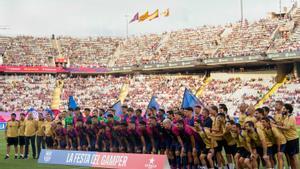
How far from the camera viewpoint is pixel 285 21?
49.3 metres

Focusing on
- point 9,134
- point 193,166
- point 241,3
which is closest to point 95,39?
point 241,3

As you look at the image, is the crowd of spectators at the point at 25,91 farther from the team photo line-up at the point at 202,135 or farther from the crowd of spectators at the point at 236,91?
the team photo line-up at the point at 202,135

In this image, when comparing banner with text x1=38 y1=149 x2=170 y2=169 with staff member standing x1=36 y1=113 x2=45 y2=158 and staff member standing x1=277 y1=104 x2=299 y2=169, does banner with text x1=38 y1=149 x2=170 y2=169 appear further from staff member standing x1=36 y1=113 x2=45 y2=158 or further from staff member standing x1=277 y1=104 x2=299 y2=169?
staff member standing x1=277 y1=104 x2=299 y2=169

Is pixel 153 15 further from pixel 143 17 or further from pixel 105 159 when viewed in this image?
pixel 105 159

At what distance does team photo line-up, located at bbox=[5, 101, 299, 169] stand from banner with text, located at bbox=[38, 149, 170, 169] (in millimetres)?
1028

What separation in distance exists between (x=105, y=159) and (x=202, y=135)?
10.6ft

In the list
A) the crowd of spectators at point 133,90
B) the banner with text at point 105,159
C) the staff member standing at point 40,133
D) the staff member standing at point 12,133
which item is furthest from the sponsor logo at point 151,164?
the crowd of spectators at point 133,90

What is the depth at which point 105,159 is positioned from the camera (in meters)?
15.3

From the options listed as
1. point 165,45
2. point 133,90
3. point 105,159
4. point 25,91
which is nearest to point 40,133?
point 105,159

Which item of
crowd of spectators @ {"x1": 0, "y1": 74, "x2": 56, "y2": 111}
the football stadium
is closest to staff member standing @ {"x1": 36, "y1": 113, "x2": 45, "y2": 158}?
the football stadium

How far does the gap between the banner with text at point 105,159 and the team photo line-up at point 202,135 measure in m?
1.03

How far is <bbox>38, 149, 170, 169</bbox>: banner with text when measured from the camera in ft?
44.7

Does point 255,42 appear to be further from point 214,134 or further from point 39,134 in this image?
point 214,134

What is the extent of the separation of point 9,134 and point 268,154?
11348 millimetres
